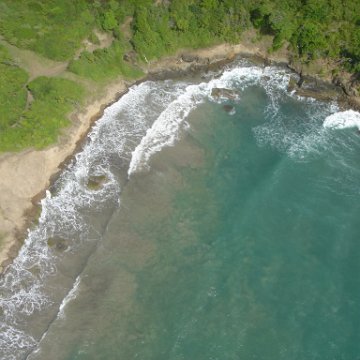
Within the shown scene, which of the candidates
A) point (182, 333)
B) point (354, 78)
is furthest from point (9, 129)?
point (354, 78)

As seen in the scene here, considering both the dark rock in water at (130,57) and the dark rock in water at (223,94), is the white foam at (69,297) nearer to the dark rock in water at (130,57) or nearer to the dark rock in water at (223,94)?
the dark rock in water at (223,94)

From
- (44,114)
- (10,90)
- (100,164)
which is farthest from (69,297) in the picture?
(10,90)

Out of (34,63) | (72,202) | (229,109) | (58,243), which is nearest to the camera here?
(58,243)

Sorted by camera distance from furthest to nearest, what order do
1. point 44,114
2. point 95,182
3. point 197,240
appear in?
1. point 44,114
2. point 95,182
3. point 197,240

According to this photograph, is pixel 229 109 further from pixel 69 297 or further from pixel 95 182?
pixel 69 297

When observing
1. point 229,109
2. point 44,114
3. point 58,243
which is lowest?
point 58,243

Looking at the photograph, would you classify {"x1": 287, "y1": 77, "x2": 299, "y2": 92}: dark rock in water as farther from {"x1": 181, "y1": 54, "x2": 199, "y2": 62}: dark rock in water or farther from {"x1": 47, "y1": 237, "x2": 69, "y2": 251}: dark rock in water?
{"x1": 47, "y1": 237, "x2": 69, "y2": 251}: dark rock in water
